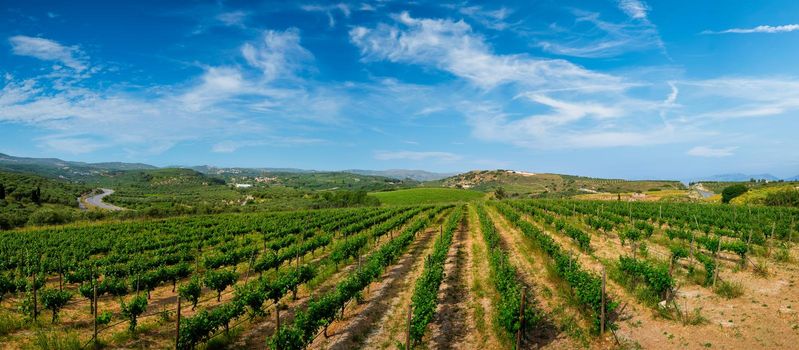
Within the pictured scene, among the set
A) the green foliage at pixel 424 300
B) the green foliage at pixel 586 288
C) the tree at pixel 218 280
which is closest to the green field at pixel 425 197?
the tree at pixel 218 280

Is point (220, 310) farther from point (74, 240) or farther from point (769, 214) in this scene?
point (769, 214)

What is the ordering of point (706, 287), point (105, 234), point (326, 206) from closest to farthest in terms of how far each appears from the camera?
point (706, 287)
point (105, 234)
point (326, 206)

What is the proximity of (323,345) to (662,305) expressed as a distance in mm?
12040

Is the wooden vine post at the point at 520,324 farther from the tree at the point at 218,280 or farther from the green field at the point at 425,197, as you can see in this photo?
the green field at the point at 425,197

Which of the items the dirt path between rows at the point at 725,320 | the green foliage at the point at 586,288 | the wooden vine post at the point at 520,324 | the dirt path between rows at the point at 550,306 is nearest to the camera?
the wooden vine post at the point at 520,324

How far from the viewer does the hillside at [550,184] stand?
12644cm

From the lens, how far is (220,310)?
1188cm

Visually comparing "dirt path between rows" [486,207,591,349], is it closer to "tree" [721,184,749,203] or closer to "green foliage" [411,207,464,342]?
"green foliage" [411,207,464,342]

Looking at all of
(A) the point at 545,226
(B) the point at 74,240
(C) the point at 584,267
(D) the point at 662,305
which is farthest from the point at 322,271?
(B) the point at 74,240

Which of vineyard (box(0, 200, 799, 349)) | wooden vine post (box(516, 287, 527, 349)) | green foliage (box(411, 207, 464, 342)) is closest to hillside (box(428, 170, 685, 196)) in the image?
vineyard (box(0, 200, 799, 349))

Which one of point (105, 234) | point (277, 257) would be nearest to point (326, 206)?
point (105, 234)

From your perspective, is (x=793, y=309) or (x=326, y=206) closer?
(x=793, y=309)

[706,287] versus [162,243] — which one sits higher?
[706,287]

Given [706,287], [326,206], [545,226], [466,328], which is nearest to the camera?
[466,328]
